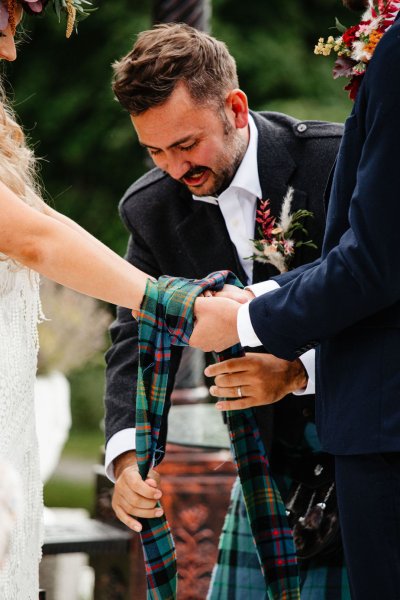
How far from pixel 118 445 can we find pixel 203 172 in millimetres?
778

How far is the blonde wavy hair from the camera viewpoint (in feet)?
8.34

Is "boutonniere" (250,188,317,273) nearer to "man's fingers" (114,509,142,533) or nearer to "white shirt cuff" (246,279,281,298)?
"white shirt cuff" (246,279,281,298)

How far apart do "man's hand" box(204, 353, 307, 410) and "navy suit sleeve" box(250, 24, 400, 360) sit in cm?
42

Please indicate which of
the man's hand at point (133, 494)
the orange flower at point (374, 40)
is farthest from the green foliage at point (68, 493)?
the orange flower at point (374, 40)

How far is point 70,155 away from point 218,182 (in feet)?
25.7

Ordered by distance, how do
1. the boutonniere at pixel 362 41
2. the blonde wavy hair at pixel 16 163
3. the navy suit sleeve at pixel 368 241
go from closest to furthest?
the navy suit sleeve at pixel 368 241 < the boutonniere at pixel 362 41 < the blonde wavy hair at pixel 16 163

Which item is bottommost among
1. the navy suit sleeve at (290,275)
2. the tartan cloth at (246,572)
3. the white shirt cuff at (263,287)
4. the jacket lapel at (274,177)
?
the tartan cloth at (246,572)

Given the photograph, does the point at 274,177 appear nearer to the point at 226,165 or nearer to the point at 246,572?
the point at 226,165

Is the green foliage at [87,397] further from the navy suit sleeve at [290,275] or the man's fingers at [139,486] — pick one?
the navy suit sleeve at [290,275]

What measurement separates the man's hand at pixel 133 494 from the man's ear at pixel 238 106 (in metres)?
0.97

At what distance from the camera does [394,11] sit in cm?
231

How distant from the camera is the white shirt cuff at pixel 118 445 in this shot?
297 centimetres

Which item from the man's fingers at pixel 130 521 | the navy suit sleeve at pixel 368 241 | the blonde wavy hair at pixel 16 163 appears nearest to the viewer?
the navy suit sleeve at pixel 368 241

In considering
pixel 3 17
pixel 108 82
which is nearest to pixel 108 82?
pixel 108 82
